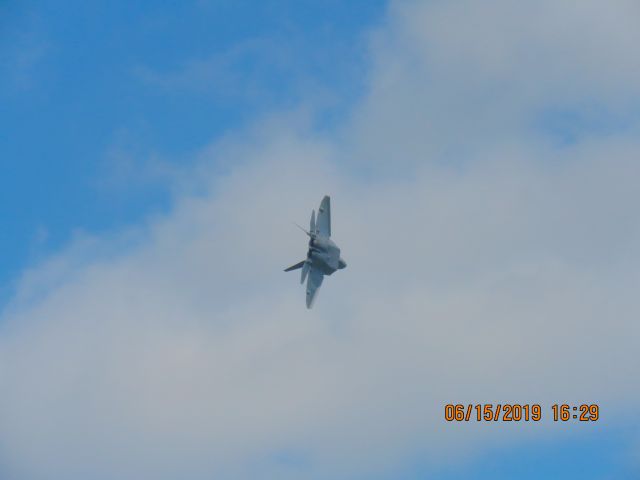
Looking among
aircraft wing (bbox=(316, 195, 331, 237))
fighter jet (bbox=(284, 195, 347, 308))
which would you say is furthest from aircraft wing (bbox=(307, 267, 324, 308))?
aircraft wing (bbox=(316, 195, 331, 237))

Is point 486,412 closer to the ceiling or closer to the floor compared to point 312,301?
closer to the floor

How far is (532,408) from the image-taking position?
11856 cm

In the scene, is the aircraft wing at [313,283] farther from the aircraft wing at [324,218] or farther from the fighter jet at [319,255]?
the aircraft wing at [324,218]

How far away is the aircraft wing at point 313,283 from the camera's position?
417 feet

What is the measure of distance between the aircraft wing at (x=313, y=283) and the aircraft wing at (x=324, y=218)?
492 cm

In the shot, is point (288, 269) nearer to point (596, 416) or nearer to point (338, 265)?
point (338, 265)

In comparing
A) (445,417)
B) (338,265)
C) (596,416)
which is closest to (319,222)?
(338,265)

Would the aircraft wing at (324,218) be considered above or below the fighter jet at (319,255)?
above

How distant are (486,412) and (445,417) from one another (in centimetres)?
517

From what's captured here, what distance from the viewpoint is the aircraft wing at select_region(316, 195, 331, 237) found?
12775 centimetres

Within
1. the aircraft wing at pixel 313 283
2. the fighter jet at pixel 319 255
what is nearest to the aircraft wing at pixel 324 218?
the fighter jet at pixel 319 255

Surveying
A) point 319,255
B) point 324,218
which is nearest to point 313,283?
point 319,255

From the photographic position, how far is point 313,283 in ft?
418

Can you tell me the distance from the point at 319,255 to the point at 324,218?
5.68 metres
